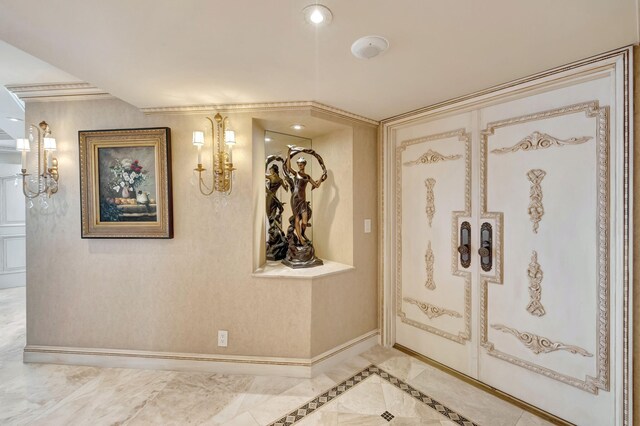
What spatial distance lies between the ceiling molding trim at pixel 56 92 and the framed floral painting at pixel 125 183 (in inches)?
12.8

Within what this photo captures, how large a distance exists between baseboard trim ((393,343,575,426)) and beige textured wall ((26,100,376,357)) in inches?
31.8

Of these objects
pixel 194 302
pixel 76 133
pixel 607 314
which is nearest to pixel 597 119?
pixel 607 314

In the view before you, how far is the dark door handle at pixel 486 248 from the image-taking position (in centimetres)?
192

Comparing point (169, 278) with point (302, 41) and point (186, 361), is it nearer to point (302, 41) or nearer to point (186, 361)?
point (186, 361)

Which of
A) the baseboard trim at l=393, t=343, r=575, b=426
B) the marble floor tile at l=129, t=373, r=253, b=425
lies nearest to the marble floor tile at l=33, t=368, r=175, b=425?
the marble floor tile at l=129, t=373, r=253, b=425

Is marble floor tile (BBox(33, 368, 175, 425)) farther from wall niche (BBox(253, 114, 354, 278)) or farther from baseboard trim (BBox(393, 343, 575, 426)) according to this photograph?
baseboard trim (BBox(393, 343, 575, 426))

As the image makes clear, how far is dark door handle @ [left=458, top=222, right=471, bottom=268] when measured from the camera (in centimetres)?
203

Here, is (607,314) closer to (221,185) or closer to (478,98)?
(478,98)

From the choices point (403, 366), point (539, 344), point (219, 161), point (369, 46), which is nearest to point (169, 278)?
point (219, 161)

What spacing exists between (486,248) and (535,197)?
Result: 460 millimetres

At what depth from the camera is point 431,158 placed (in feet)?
7.40

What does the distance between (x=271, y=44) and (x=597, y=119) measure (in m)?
1.85

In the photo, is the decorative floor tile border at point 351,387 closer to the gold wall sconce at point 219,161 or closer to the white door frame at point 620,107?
the white door frame at point 620,107

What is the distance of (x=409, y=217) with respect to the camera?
95.4 inches
